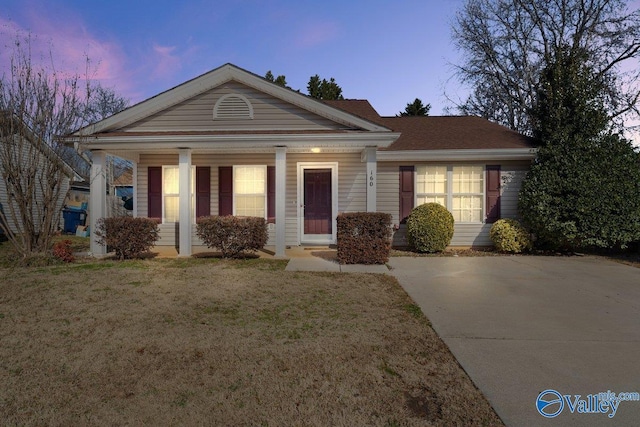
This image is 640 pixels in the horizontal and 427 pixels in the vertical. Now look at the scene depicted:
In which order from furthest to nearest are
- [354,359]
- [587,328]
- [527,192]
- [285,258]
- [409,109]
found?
[409,109] < [527,192] < [285,258] < [587,328] < [354,359]

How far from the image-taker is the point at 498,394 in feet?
8.45

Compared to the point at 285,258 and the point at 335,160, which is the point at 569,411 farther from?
the point at 335,160

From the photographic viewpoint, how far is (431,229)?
30.0ft

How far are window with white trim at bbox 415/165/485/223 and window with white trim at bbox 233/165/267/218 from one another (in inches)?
185

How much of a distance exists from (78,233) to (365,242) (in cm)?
1455

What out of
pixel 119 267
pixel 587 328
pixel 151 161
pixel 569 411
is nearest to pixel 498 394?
pixel 569 411

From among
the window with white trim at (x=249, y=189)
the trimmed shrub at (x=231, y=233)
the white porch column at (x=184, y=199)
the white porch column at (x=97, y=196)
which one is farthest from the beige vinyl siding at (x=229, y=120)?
the trimmed shrub at (x=231, y=233)

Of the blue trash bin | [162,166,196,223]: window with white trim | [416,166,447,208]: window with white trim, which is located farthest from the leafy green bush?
the blue trash bin

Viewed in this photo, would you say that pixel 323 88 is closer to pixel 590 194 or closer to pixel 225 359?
pixel 590 194

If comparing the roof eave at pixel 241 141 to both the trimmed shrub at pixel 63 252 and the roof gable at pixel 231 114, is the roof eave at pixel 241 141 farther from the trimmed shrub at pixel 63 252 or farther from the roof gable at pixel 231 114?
the trimmed shrub at pixel 63 252

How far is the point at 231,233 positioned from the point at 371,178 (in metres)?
3.62

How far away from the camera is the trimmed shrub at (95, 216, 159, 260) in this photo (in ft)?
25.4

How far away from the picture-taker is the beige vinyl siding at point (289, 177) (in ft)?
33.4

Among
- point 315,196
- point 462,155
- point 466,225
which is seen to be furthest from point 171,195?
point 466,225
